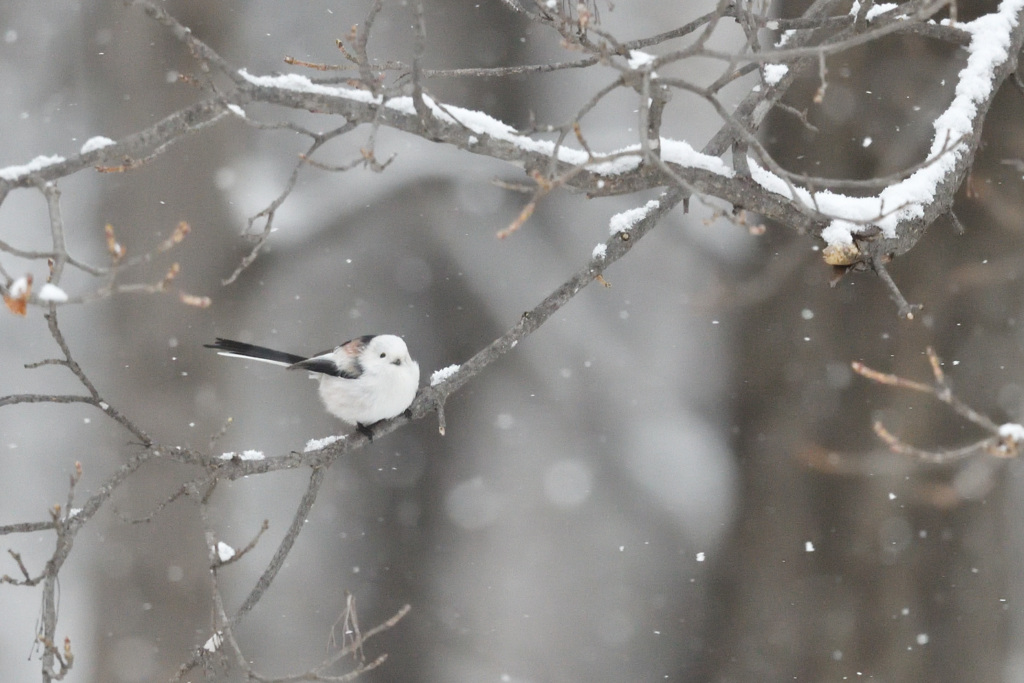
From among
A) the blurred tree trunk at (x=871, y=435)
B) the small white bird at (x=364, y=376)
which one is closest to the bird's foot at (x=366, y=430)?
the small white bird at (x=364, y=376)

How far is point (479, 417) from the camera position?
18.7ft

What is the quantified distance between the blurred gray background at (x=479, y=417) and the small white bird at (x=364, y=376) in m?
2.36

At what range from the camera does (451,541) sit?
5746 millimetres

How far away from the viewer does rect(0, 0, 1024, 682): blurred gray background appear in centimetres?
486

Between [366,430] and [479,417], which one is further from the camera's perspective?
[479,417]

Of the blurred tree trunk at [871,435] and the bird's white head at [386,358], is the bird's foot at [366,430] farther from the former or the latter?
the blurred tree trunk at [871,435]

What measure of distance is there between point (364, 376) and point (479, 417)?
286 cm

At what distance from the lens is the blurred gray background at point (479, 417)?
4863 mm

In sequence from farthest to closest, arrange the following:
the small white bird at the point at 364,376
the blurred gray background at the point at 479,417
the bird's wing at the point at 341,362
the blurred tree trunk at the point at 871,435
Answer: the blurred gray background at the point at 479,417, the blurred tree trunk at the point at 871,435, the bird's wing at the point at 341,362, the small white bird at the point at 364,376

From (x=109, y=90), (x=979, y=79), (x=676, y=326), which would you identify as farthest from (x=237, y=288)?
(x=979, y=79)

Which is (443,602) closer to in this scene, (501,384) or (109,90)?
(501,384)

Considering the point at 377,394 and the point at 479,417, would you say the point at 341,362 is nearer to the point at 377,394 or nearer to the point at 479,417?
the point at 377,394

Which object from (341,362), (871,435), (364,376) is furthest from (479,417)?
(364,376)

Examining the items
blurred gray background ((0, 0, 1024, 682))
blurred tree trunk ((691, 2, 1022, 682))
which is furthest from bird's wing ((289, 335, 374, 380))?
blurred tree trunk ((691, 2, 1022, 682))
